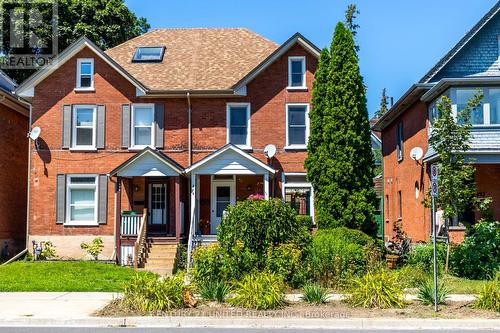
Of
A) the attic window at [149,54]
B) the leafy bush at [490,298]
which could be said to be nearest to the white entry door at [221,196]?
the attic window at [149,54]

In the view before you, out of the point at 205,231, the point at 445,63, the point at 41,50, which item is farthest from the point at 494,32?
the point at 41,50

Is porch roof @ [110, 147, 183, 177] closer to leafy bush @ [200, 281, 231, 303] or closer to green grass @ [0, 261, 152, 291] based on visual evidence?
green grass @ [0, 261, 152, 291]

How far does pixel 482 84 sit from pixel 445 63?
2.07 metres

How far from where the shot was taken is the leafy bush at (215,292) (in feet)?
44.1

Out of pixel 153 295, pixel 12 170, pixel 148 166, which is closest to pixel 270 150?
pixel 148 166

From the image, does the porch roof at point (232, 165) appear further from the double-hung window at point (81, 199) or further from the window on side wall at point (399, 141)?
the window on side wall at point (399, 141)

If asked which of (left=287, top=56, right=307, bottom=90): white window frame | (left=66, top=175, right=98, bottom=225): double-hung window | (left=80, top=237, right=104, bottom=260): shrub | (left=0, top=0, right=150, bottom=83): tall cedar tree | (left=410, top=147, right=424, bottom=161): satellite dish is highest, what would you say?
(left=0, top=0, right=150, bottom=83): tall cedar tree

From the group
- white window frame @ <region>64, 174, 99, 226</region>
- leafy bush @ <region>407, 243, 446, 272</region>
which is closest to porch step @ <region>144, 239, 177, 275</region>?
white window frame @ <region>64, 174, 99, 226</region>

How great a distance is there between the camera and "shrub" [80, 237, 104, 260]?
2394 centimetres

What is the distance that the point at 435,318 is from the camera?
1190 centimetres

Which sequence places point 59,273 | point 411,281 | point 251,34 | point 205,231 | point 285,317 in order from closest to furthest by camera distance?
point 285,317 < point 411,281 < point 59,273 < point 205,231 < point 251,34

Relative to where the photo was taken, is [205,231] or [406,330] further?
[205,231]

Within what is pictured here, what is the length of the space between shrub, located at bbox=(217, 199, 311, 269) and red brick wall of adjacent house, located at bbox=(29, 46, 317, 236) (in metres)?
8.49

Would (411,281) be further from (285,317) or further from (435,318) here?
(285,317)
